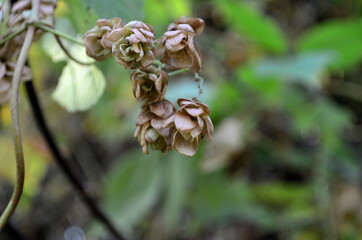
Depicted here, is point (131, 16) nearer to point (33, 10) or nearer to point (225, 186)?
point (33, 10)

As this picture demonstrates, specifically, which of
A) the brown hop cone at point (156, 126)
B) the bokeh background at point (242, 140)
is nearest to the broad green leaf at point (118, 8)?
the brown hop cone at point (156, 126)

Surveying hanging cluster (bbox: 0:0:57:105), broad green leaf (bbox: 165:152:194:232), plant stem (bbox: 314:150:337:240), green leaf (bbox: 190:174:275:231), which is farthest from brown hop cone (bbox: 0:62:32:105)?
plant stem (bbox: 314:150:337:240)

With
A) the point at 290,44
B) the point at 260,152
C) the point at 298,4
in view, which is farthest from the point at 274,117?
the point at 298,4

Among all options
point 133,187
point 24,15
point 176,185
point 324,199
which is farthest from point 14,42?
point 324,199

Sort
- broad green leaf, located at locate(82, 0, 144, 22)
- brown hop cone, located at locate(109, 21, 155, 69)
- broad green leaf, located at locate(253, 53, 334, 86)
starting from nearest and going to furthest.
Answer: brown hop cone, located at locate(109, 21, 155, 69), broad green leaf, located at locate(82, 0, 144, 22), broad green leaf, located at locate(253, 53, 334, 86)

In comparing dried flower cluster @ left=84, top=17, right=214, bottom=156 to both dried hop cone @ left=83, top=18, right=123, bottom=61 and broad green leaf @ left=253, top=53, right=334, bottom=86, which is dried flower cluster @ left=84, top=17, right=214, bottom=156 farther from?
broad green leaf @ left=253, top=53, right=334, bottom=86

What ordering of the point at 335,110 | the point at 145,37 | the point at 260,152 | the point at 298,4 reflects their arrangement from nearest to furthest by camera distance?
the point at 145,37 < the point at 335,110 < the point at 260,152 < the point at 298,4

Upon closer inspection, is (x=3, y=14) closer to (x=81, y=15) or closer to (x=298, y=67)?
(x=81, y=15)
